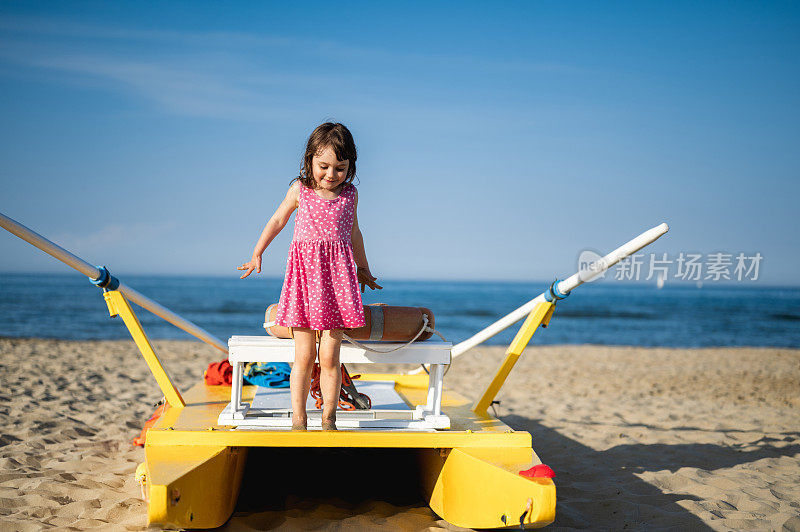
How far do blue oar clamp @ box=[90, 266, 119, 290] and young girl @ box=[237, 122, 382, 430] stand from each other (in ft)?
3.54

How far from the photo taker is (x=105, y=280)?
12.3 feet

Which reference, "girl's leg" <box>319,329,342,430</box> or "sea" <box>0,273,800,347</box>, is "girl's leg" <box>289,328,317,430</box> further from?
"sea" <box>0,273,800,347</box>

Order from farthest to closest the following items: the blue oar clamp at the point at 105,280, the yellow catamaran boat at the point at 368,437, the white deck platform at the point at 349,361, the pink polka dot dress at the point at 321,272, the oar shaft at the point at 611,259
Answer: the blue oar clamp at the point at 105,280, the oar shaft at the point at 611,259, the white deck platform at the point at 349,361, the pink polka dot dress at the point at 321,272, the yellow catamaran boat at the point at 368,437

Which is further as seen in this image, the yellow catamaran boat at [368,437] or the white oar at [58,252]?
the white oar at [58,252]

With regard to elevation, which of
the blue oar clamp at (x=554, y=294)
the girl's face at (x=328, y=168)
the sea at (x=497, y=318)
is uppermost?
the girl's face at (x=328, y=168)

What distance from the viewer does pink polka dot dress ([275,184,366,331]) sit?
315cm

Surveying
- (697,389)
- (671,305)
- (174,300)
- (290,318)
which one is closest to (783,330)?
(671,305)

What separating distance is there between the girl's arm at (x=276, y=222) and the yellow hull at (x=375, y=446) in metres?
0.88

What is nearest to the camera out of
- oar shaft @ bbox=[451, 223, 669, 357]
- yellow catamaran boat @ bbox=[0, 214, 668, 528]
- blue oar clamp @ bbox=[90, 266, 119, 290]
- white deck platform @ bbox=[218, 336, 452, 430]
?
yellow catamaran boat @ bbox=[0, 214, 668, 528]

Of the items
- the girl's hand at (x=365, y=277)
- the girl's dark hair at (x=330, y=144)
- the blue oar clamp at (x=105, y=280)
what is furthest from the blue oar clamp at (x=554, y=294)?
A: the blue oar clamp at (x=105, y=280)

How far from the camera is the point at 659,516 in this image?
3445 mm

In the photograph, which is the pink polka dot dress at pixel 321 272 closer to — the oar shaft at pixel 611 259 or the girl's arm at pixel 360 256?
the girl's arm at pixel 360 256

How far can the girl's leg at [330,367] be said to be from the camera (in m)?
3.19

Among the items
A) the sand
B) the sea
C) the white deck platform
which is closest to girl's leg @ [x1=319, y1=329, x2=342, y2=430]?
the white deck platform
